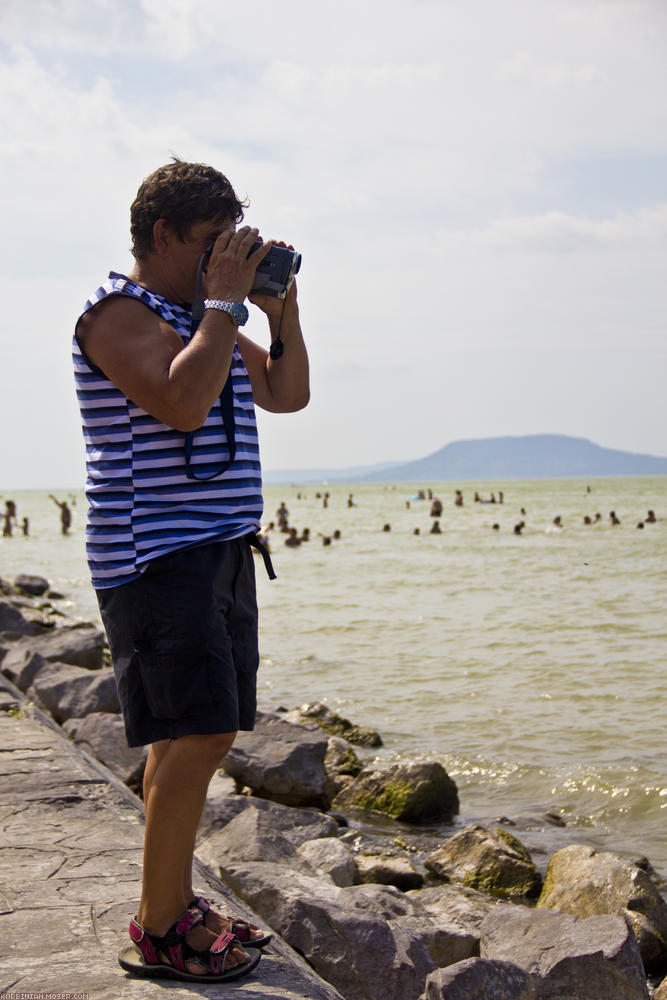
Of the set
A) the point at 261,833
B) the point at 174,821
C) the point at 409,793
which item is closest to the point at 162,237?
the point at 174,821

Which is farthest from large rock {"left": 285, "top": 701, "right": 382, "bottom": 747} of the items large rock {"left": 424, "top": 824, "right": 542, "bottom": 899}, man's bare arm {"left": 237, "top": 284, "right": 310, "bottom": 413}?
man's bare arm {"left": 237, "top": 284, "right": 310, "bottom": 413}

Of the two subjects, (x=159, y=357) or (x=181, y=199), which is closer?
(x=159, y=357)

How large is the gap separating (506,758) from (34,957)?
5.15m

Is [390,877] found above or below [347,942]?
below

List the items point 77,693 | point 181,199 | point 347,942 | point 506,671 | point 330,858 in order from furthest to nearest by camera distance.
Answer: point 506,671, point 77,693, point 330,858, point 347,942, point 181,199

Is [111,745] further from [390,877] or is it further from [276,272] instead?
[276,272]

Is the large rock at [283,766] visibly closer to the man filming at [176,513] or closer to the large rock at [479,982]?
the large rock at [479,982]

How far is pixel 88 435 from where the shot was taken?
2469 millimetres

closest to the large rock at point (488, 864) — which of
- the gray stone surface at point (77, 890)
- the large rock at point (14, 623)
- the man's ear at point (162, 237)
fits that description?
the gray stone surface at point (77, 890)

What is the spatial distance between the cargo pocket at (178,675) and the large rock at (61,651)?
694 cm

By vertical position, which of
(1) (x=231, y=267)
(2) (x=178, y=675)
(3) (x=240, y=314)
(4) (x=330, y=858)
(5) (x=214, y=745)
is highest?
(1) (x=231, y=267)

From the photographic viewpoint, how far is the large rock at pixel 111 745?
5812mm

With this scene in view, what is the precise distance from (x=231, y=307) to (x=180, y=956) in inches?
61.2

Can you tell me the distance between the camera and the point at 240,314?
2.39 m
